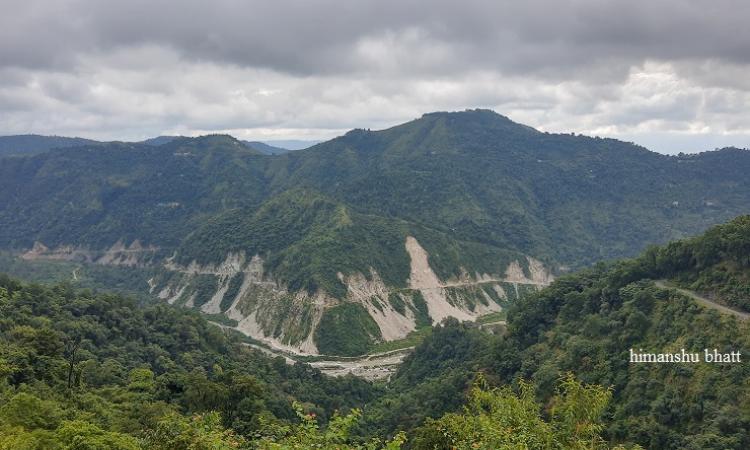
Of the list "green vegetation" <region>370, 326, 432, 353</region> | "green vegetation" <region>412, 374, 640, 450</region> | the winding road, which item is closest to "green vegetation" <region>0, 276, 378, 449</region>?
"green vegetation" <region>412, 374, 640, 450</region>

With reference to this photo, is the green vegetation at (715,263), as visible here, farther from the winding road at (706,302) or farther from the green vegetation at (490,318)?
the green vegetation at (490,318)

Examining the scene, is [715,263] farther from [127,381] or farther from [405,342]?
[405,342]

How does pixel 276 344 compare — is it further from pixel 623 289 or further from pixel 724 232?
pixel 724 232

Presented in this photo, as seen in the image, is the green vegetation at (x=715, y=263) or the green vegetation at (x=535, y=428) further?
the green vegetation at (x=715, y=263)

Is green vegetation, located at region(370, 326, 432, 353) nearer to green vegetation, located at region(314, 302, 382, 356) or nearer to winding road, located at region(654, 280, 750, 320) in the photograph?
green vegetation, located at region(314, 302, 382, 356)

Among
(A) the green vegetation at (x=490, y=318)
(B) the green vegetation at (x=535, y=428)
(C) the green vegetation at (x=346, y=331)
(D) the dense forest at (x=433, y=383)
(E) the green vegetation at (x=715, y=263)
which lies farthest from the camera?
(A) the green vegetation at (x=490, y=318)

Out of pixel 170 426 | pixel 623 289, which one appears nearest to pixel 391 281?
pixel 623 289

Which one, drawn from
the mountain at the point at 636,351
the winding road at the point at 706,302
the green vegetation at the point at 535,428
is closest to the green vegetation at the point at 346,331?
the mountain at the point at 636,351
